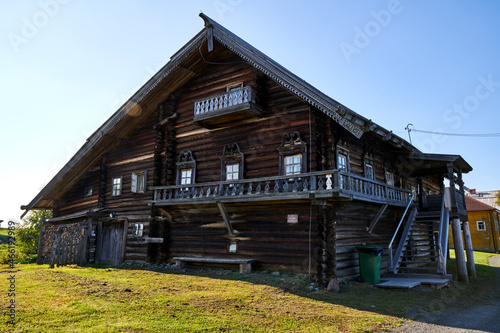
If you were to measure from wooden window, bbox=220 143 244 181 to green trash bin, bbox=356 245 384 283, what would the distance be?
5.86 metres

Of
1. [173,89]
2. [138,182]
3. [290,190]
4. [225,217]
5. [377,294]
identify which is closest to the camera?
[377,294]

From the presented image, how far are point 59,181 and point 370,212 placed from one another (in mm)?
19250

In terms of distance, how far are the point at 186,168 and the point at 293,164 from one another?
6.10m

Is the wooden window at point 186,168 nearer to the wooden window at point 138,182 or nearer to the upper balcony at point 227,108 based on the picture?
the upper balcony at point 227,108

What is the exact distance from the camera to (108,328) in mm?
6652

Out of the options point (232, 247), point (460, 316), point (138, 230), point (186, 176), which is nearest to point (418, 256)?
point (460, 316)

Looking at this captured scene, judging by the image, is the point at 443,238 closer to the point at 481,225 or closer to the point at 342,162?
the point at 342,162

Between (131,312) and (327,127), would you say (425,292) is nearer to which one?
(327,127)

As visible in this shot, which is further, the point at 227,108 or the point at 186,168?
the point at 186,168

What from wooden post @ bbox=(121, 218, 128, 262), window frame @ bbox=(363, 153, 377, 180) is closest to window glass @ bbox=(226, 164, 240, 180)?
window frame @ bbox=(363, 153, 377, 180)

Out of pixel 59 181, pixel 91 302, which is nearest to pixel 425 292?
pixel 91 302

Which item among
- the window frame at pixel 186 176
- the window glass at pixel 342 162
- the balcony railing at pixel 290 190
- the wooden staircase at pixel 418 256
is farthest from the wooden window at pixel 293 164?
the window frame at pixel 186 176

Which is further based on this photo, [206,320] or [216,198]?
[216,198]

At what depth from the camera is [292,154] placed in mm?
14242
